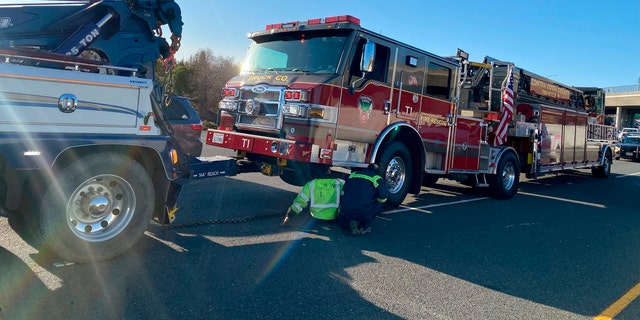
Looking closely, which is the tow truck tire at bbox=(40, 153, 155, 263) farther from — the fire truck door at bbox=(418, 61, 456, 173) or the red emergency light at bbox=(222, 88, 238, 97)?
the fire truck door at bbox=(418, 61, 456, 173)

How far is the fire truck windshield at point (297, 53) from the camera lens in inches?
278

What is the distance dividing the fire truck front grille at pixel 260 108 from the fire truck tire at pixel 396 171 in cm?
194

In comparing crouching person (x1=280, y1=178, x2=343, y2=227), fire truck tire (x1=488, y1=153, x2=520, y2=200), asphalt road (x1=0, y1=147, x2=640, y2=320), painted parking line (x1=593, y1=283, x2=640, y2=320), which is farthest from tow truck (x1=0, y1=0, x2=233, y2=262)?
fire truck tire (x1=488, y1=153, x2=520, y2=200)

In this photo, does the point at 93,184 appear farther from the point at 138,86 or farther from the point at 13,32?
the point at 13,32

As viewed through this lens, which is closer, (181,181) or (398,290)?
(398,290)

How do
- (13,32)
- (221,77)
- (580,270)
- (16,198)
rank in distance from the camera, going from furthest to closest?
(221,77) < (580,270) < (13,32) < (16,198)

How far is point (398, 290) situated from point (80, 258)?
2.91m

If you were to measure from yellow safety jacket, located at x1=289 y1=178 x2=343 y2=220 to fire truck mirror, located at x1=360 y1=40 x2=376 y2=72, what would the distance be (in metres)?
1.73

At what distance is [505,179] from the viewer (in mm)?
10961

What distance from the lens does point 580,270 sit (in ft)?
18.0

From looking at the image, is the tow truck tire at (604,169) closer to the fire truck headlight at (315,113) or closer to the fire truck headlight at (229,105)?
the fire truck headlight at (315,113)

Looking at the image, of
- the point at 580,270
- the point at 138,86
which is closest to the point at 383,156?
the point at 580,270

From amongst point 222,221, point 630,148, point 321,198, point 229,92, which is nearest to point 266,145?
point 321,198

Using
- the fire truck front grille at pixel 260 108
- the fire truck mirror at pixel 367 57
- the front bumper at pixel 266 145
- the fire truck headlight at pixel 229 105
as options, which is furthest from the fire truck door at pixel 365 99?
the fire truck headlight at pixel 229 105
